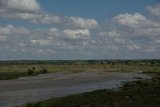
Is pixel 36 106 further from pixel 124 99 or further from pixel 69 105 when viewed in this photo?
pixel 124 99

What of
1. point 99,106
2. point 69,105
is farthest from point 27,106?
point 99,106

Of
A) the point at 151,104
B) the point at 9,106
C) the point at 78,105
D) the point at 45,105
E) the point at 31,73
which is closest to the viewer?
the point at 151,104

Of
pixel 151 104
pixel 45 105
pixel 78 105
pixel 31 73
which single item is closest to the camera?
pixel 151 104

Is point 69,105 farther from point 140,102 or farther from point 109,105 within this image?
point 140,102

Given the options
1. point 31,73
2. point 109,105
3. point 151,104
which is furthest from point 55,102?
point 31,73

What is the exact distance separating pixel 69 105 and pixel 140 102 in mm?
6186

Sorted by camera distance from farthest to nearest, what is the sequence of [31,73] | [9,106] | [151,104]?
1. [31,73]
2. [9,106]
3. [151,104]

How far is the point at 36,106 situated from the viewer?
35469 mm

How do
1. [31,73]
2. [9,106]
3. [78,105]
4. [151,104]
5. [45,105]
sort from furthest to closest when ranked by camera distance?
[31,73] < [9,106] < [45,105] < [78,105] < [151,104]

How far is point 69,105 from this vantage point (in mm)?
35406

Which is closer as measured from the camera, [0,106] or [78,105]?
[78,105]

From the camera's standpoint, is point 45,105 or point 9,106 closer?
point 45,105

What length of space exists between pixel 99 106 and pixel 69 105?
3314mm

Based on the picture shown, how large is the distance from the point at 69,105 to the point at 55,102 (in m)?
4.00
